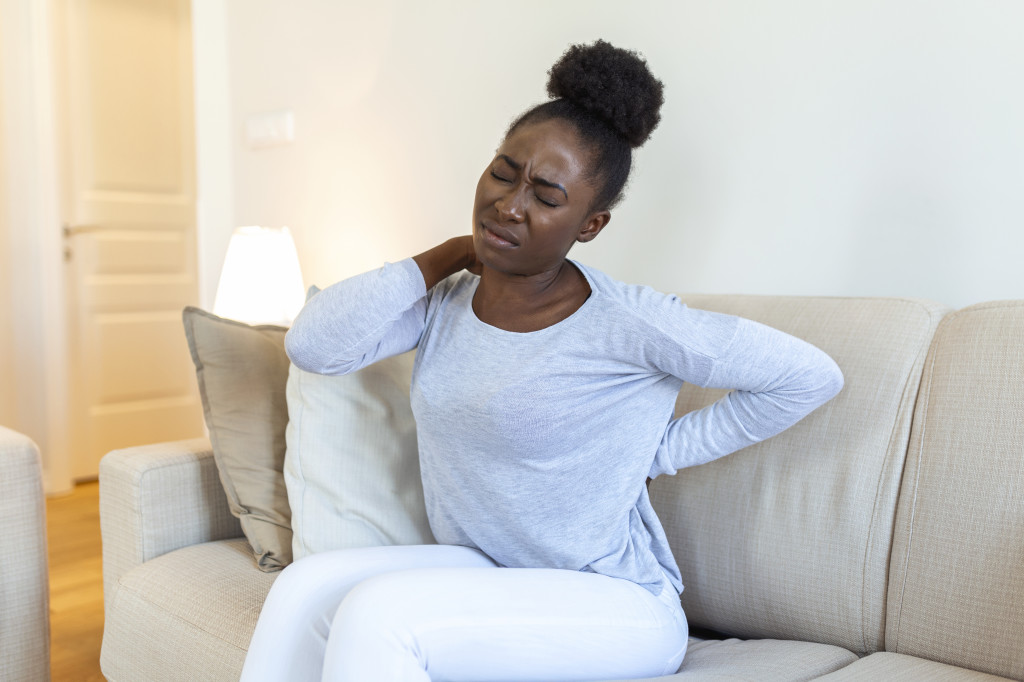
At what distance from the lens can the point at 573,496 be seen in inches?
43.2

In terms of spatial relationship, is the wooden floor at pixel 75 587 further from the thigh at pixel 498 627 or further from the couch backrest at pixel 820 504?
the couch backrest at pixel 820 504

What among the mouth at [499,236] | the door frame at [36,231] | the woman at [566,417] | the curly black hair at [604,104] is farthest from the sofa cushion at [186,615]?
the door frame at [36,231]

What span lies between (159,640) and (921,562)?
110 centimetres

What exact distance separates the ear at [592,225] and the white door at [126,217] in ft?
9.36

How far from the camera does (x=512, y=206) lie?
107cm

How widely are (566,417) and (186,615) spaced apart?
0.69 m

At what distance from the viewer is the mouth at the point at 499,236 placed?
1.08m

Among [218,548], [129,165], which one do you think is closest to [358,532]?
[218,548]

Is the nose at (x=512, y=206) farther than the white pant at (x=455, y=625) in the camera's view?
Yes

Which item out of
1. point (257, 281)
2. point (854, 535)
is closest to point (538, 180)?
point (854, 535)

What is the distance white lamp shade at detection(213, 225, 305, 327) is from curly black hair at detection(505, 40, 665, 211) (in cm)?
127

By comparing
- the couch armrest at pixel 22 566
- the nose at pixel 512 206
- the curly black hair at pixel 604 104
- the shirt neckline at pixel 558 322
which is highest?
the curly black hair at pixel 604 104

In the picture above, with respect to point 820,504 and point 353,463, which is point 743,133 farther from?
point 353,463

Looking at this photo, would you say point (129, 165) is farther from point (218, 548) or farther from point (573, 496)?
point (573, 496)
